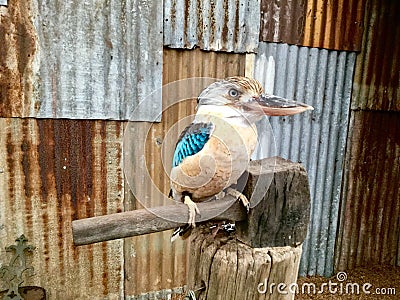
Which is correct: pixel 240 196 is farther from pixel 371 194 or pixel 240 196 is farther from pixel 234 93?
pixel 371 194

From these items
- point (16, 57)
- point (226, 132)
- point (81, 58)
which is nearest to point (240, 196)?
point (226, 132)

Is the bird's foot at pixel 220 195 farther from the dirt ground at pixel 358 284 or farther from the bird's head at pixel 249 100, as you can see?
the dirt ground at pixel 358 284

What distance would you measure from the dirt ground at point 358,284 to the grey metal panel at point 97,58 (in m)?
2.26

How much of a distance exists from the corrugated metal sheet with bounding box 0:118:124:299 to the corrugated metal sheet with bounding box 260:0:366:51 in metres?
1.48

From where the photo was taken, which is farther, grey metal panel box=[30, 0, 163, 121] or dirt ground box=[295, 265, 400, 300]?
dirt ground box=[295, 265, 400, 300]

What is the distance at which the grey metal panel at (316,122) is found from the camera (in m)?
2.94

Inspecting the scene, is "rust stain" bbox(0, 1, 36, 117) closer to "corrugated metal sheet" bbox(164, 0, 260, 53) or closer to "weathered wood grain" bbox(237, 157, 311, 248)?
"corrugated metal sheet" bbox(164, 0, 260, 53)

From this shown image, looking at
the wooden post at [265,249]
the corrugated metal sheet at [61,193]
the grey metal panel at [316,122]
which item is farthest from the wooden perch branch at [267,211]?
the grey metal panel at [316,122]

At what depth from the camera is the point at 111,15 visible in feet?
7.79

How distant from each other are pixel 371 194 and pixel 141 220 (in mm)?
3096

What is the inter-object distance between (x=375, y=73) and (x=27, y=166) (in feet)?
10.0

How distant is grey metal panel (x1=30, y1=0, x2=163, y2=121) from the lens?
7.52 feet

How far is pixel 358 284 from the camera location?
11.1 feet

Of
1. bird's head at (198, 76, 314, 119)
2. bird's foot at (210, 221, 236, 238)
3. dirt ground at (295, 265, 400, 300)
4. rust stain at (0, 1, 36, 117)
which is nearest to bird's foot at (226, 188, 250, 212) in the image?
bird's foot at (210, 221, 236, 238)
